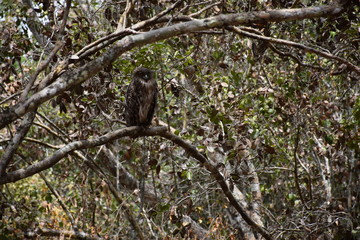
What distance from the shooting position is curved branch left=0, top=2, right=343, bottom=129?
3.45 m

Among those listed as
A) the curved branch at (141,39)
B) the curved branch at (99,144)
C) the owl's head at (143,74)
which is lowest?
the curved branch at (99,144)

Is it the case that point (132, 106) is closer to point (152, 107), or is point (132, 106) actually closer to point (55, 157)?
point (152, 107)

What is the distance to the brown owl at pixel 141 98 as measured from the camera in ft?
17.8

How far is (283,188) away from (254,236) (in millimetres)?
2291

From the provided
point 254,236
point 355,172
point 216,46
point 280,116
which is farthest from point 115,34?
point 355,172

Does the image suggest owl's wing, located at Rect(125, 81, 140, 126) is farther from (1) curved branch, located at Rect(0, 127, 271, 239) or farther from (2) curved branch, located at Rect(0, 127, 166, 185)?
(2) curved branch, located at Rect(0, 127, 166, 185)

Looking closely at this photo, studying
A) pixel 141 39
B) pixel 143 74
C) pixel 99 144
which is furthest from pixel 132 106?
pixel 141 39

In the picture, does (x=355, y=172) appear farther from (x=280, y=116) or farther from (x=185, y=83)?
(x=185, y=83)

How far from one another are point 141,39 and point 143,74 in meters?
1.75

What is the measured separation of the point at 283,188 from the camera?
902cm

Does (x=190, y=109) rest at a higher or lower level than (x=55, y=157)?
higher

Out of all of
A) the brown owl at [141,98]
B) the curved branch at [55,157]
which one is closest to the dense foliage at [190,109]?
the curved branch at [55,157]

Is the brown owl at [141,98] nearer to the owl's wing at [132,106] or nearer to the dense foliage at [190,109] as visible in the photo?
the owl's wing at [132,106]

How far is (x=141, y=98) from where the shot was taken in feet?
18.2
